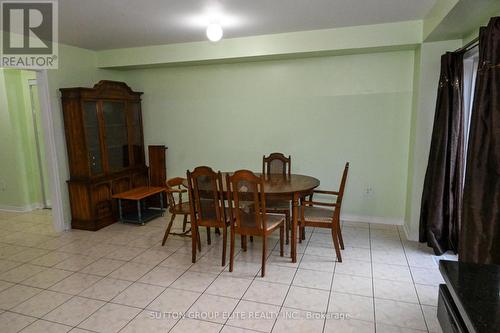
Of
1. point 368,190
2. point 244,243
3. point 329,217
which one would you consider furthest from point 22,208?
point 368,190

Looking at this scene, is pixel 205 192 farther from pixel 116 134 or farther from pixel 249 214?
pixel 116 134

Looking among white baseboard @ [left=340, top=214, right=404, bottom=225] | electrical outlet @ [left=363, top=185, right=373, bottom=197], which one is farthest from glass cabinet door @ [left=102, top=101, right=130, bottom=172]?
electrical outlet @ [left=363, top=185, right=373, bottom=197]

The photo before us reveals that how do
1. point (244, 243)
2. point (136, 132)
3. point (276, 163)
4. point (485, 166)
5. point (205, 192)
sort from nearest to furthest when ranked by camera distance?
point (485, 166) → point (205, 192) → point (244, 243) → point (276, 163) → point (136, 132)

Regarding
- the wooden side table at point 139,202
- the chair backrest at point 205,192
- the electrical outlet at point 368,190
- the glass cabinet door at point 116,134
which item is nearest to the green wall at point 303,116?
the electrical outlet at point 368,190

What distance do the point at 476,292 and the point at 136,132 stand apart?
450cm

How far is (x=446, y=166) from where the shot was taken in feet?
9.73

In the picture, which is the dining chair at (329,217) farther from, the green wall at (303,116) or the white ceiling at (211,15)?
the white ceiling at (211,15)

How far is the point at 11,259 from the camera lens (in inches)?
128

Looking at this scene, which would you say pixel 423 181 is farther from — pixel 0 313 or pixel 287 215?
pixel 0 313

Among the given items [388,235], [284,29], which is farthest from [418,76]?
[388,235]

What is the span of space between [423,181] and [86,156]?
3.91 meters

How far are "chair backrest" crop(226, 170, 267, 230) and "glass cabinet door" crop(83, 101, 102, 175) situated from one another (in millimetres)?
2139

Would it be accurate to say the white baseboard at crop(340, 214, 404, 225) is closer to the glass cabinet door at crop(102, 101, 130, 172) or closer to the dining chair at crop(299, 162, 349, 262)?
the dining chair at crop(299, 162, 349, 262)

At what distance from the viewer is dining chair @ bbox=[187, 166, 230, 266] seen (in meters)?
2.90
